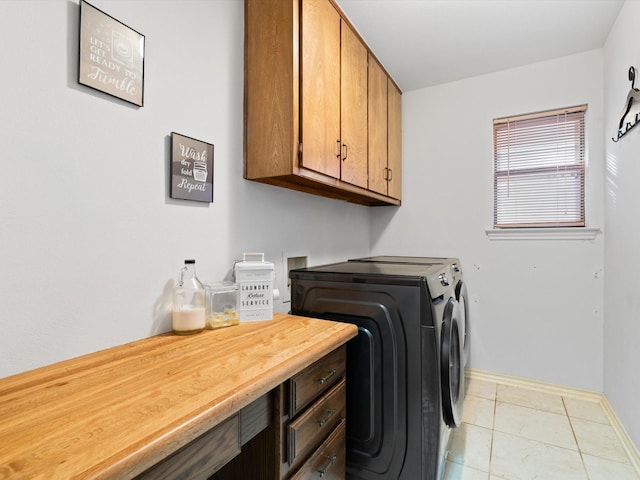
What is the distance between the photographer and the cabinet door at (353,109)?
72.8 inches

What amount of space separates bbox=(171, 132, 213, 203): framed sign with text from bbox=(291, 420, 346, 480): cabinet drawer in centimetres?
102

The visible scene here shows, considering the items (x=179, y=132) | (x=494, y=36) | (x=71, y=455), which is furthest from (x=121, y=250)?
(x=494, y=36)

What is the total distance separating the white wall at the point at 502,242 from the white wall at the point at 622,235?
0.37ft

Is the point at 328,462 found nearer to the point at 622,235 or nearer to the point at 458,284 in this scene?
the point at 458,284

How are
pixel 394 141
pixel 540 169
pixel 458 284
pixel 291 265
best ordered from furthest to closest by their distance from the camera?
pixel 394 141
pixel 540 169
pixel 458 284
pixel 291 265

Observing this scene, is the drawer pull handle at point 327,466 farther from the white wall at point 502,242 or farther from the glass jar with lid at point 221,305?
the white wall at point 502,242

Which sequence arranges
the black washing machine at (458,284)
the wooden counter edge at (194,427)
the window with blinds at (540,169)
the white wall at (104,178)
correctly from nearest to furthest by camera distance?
1. the wooden counter edge at (194,427)
2. the white wall at (104,178)
3. the black washing machine at (458,284)
4. the window with blinds at (540,169)

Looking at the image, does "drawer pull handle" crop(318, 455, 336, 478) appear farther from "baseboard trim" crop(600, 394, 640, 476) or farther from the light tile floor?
"baseboard trim" crop(600, 394, 640, 476)

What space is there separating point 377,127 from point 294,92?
41.2 inches

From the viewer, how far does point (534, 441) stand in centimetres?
183

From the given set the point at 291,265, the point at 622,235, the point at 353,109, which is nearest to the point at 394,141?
the point at 353,109

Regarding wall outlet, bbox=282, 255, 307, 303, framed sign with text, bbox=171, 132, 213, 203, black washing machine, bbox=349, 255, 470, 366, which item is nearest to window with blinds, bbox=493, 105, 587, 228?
black washing machine, bbox=349, 255, 470, 366

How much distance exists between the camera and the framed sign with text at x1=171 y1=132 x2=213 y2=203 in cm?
123

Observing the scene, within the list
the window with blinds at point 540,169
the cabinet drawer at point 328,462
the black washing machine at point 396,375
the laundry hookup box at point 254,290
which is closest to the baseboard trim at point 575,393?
the black washing machine at point 396,375
